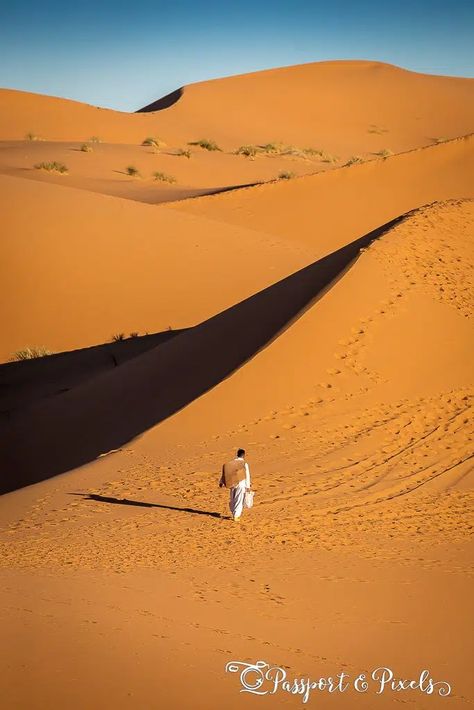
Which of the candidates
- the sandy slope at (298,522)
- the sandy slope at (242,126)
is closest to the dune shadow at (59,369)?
the sandy slope at (298,522)

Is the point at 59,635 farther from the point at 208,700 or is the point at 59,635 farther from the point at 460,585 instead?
the point at 460,585

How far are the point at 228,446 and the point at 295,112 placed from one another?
58380 millimetres

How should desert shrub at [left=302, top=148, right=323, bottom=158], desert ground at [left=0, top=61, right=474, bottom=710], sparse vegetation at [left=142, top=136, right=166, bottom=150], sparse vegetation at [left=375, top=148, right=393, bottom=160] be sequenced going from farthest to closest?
sparse vegetation at [left=375, top=148, right=393, bottom=160] → desert shrub at [left=302, top=148, right=323, bottom=158] → sparse vegetation at [left=142, top=136, right=166, bottom=150] → desert ground at [left=0, top=61, right=474, bottom=710]

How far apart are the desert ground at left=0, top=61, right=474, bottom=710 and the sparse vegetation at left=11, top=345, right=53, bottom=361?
118mm

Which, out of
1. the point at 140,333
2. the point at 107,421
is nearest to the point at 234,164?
the point at 140,333

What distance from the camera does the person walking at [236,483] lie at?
8.96m

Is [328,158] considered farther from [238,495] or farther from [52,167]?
[238,495]

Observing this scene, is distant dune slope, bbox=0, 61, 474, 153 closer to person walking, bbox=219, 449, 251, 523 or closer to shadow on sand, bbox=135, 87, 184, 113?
shadow on sand, bbox=135, 87, 184, 113

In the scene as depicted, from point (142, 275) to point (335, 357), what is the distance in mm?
11549

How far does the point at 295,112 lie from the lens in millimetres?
66875

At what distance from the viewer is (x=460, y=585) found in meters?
7.39

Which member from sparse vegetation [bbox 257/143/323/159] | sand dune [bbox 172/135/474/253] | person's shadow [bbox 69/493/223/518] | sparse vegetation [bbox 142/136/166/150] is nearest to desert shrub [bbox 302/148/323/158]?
sparse vegetation [bbox 257/143/323/159]

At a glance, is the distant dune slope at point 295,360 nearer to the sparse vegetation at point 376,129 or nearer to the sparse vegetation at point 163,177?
the sparse vegetation at point 163,177

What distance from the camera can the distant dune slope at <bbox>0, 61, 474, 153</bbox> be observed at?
54219 millimetres
